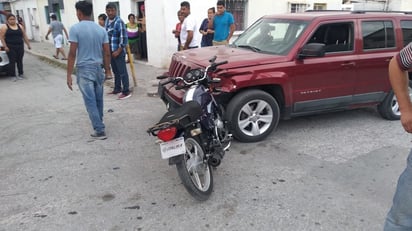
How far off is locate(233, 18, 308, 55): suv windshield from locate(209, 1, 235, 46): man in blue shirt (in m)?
2.00

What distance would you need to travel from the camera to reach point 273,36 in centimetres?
504

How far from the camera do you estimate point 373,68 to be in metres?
4.98

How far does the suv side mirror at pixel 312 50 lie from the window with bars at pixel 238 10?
6.12 meters

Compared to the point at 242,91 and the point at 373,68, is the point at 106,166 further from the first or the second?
the point at 373,68

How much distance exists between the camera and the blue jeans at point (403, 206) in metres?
1.96

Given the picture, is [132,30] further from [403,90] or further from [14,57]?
[403,90]

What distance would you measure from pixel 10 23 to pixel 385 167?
359 inches

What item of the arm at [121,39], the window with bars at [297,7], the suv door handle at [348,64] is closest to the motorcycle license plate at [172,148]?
the suv door handle at [348,64]

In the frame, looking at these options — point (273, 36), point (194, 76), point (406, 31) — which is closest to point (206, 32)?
point (273, 36)

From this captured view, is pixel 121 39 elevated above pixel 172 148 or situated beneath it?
elevated above

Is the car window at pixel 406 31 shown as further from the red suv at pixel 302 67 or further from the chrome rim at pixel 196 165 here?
the chrome rim at pixel 196 165

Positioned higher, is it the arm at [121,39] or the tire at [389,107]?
the arm at [121,39]

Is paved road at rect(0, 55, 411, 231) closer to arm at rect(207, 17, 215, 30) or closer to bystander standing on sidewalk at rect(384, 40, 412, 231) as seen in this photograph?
bystander standing on sidewalk at rect(384, 40, 412, 231)

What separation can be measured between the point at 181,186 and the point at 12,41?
7.67m
